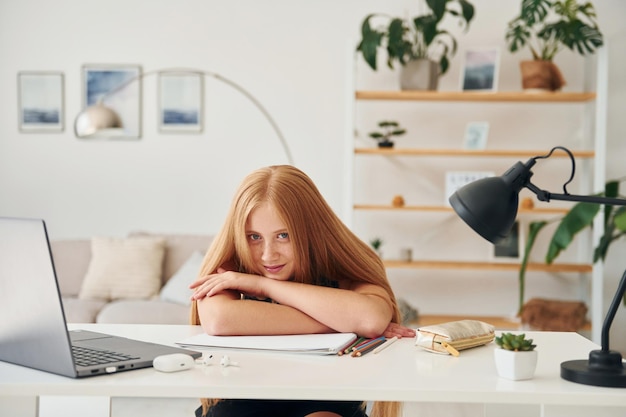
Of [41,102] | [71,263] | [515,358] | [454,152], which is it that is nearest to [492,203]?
[515,358]

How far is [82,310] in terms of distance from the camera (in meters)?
4.13

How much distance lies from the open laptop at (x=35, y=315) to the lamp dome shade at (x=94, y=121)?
3.11 meters

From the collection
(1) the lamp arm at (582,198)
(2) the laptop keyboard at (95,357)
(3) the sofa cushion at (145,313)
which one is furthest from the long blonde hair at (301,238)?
(3) the sofa cushion at (145,313)

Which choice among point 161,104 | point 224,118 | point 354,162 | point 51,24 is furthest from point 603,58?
point 51,24

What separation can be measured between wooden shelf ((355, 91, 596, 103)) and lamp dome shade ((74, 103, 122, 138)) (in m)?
1.44

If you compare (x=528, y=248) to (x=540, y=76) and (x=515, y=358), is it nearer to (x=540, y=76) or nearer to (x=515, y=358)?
(x=540, y=76)

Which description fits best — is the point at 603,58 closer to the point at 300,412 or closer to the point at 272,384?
the point at 300,412

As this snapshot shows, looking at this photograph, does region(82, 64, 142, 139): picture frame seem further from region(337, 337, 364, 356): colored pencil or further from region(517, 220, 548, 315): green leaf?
region(337, 337, 364, 356): colored pencil

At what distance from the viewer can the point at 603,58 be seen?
4.53 metres

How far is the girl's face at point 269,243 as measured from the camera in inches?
70.3

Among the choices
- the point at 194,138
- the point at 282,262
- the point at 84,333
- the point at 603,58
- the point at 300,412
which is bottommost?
the point at 300,412

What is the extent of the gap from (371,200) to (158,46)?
1.73 m

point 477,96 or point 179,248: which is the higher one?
point 477,96

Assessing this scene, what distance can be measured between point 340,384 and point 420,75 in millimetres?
3572
